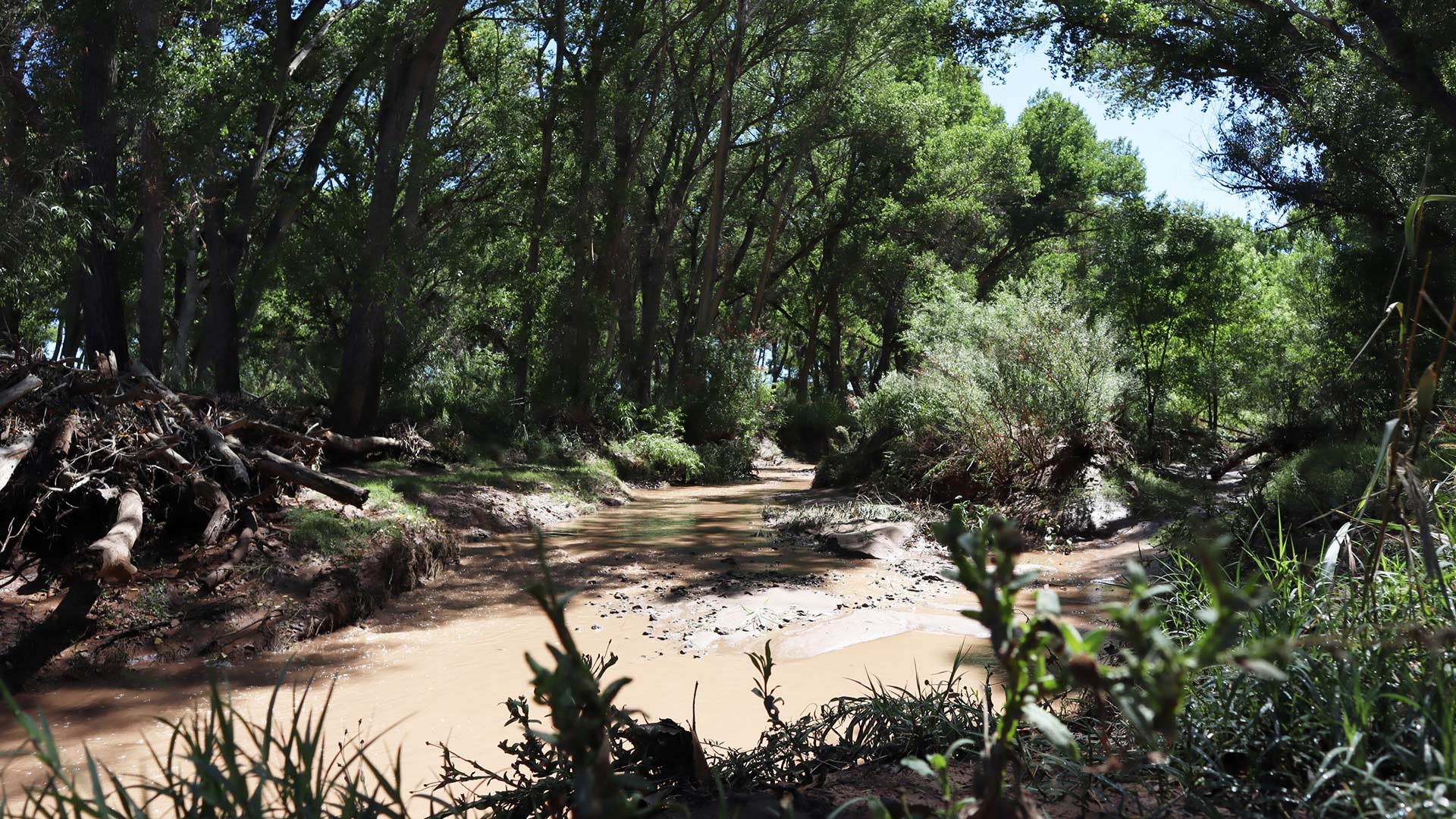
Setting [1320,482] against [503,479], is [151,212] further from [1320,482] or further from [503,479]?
[1320,482]

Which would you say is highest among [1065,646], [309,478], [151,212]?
[151,212]

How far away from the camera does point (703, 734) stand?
4461mm

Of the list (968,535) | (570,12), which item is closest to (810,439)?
(570,12)

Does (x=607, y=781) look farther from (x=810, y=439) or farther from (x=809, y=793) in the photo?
(x=810, y=439)

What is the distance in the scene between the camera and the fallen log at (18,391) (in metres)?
6.47

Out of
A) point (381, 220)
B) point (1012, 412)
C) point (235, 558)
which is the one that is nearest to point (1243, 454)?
point (1012, 412)

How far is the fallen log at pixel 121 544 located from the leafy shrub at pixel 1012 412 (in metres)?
8.58

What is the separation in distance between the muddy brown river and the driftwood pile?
841mm

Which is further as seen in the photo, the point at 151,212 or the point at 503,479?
the point at 503,479

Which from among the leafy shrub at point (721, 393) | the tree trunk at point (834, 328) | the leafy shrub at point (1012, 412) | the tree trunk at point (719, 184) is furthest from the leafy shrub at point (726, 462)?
the tree trunk at point (834, 328)

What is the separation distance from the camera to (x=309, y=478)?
7.44 meters

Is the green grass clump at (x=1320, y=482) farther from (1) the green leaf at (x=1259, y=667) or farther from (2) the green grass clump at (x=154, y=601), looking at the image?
(2) the green grass clump at (x=154, y=601)

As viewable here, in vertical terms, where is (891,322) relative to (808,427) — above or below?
above

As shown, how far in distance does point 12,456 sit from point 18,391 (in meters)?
0.68
